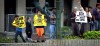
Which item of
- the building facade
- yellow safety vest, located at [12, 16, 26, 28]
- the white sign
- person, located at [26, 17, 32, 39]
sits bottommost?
person, located at [26, 17, 32, 39]

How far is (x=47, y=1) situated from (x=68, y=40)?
39.8 ft

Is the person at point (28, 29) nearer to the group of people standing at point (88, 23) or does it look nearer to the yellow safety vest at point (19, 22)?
the yellow safety vest at point (19, 22)

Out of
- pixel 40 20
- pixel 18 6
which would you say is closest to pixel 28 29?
pixel 40 20

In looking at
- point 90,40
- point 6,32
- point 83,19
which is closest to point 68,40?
point 90,40

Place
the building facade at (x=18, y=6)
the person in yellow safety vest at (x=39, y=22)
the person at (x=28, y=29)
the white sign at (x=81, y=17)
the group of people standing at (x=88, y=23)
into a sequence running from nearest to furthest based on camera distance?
1. the white sign at (x=81, y=17)
2. the person in yellow safety vest at (x=39, y=22)
3. the group of people standing at (x=88, y=23)
4. the person at (x=28, y=29)
5. the building facade at (x=18, y=6)

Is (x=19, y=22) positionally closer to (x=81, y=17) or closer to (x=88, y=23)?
(x=81, y=17)

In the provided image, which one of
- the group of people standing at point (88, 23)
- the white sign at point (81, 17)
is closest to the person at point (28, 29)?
the group of people standing at point (88, 23)

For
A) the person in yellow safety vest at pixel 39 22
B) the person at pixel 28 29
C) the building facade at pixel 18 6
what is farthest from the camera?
the building facade at pixel 18 6

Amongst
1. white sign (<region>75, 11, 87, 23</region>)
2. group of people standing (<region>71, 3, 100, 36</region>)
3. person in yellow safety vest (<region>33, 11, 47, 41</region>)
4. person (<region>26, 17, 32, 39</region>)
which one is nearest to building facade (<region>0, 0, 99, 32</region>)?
person (<region>26, 17, 32, 39</region>)

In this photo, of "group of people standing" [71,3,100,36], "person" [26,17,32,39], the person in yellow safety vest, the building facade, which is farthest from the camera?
the building facade

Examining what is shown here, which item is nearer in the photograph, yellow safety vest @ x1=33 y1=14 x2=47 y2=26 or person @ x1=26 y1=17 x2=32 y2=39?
yellow safety vest @ x1=33 y1=14 x2=47 y2=26

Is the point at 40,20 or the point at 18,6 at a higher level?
the point at 18,6

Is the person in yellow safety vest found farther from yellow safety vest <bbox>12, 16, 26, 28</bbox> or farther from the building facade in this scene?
the building facade

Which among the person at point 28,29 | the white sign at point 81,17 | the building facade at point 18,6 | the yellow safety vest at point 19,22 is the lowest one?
the person at point 28,29
